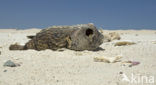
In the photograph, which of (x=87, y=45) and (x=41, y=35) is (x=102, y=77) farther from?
(x=41, y=35)

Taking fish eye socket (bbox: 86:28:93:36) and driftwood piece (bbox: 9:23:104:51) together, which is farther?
fish eye socket (bbox: 86:28:93:36)

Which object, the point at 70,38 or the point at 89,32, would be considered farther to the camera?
the point at 89,32

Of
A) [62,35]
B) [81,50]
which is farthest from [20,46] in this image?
[81,50]

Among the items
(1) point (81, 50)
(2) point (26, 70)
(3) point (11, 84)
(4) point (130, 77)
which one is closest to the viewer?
(3) point (11, 84)

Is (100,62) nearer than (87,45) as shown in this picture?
Yes

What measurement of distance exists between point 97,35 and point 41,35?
189 cm

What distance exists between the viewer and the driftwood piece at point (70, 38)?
7695mm

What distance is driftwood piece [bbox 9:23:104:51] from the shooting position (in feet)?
25.2

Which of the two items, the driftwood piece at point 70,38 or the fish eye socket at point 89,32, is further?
the fish eye socket at point 89,32

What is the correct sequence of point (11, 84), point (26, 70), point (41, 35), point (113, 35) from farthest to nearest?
point (113, 35) < point (41, 35) < point (26, 70) < point (11, 84)

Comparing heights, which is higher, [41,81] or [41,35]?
[41,35]

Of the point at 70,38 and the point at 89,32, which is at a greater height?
the point at 89,32

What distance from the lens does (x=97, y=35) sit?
806cm

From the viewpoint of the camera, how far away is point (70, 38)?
25.5 feet
